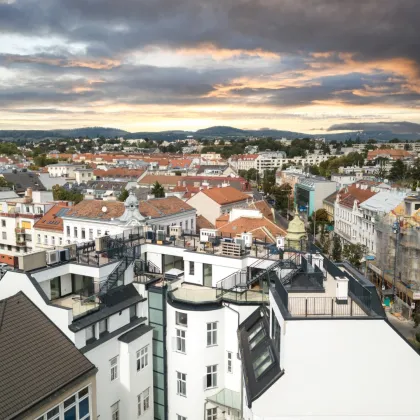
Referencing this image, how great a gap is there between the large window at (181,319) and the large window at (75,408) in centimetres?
561

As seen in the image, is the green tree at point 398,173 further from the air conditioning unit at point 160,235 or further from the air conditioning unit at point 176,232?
the air conditioning unit at point 160,235

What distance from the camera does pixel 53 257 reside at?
2331cm

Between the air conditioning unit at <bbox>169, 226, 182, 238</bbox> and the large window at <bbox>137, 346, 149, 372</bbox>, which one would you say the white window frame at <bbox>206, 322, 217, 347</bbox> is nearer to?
the large window at <bbox>137, 346, 149, 372</bbox>

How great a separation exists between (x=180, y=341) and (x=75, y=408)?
6271 millimetres

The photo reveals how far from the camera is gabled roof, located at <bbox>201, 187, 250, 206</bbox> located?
2906 inches

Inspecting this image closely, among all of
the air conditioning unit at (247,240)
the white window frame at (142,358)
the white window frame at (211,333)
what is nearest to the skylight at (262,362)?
the white window frame at (211,333)

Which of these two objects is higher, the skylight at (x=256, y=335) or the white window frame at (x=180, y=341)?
the skylight at (x=256, y=335)

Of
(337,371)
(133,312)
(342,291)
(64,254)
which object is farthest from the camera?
(64,254)

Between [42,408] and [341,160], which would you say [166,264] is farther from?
→ [341,160]

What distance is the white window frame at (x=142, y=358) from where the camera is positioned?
22.8 m

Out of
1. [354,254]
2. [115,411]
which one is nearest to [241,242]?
[115,411]

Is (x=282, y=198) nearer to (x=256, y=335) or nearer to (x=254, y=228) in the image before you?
(x=254, y=228)

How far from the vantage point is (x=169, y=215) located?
55656 millimetres

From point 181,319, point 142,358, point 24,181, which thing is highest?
point 181,319
